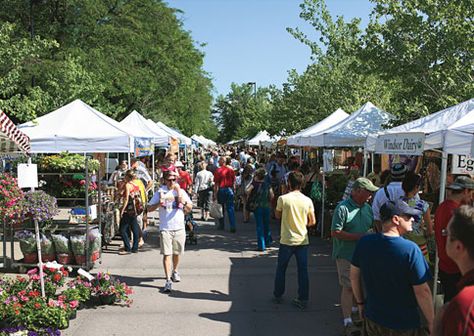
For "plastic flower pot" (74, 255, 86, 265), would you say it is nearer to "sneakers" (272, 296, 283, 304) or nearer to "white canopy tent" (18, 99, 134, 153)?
"white canopy tent" (18, 99, 134, 153)

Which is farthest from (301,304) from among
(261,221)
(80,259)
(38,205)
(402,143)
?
(80,259)

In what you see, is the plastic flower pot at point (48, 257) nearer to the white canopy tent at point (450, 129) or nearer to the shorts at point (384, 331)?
the white canopy tent at point (450, 129)

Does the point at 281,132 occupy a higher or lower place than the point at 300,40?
lower

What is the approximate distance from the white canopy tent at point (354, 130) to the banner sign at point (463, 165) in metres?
4.31

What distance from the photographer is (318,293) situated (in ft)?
24.3

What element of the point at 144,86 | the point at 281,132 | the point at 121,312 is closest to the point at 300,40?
the point at 144,86

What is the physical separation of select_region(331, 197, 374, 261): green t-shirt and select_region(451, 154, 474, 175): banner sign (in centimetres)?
160

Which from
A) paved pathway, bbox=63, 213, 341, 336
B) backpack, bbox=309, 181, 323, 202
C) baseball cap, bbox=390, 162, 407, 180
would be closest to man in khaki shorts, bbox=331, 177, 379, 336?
paved pathway, bbox=63, 213, 341, 336

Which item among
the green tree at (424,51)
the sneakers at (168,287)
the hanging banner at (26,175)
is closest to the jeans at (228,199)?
the green tree at (424,51)

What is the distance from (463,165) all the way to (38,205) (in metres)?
5.65

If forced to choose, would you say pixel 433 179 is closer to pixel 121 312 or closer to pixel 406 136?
pixel 406 136

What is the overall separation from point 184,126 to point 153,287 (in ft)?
122

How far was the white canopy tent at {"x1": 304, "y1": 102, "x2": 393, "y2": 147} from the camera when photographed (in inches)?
444

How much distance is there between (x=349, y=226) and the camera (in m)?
5.48
